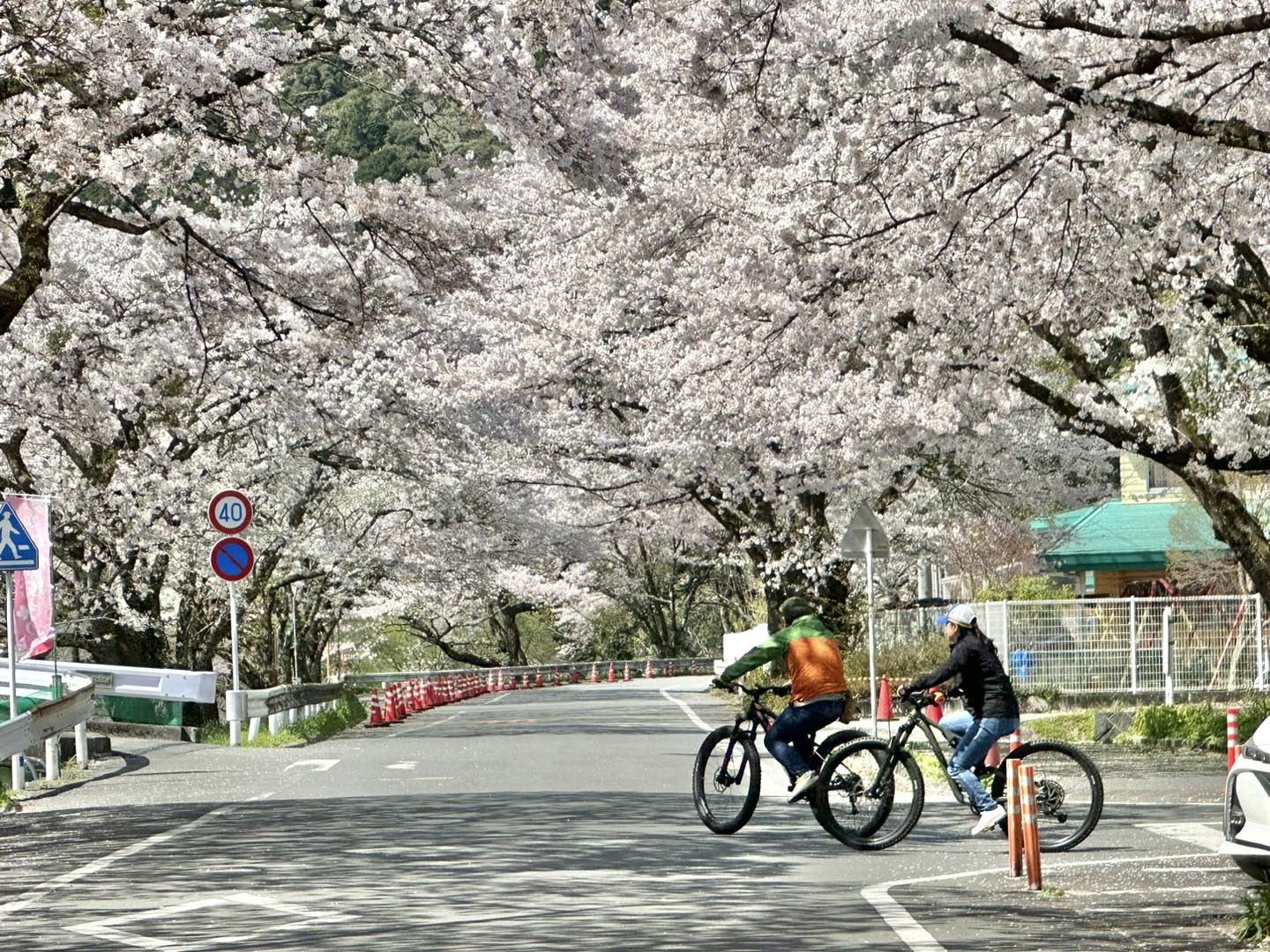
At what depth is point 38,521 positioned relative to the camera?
67.8ft

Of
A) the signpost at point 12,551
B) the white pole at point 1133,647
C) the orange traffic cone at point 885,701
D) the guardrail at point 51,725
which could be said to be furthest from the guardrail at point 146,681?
the white pole at point 1133,647

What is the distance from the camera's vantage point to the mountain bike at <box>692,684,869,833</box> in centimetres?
1445

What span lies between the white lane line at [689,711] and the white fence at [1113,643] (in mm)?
4865

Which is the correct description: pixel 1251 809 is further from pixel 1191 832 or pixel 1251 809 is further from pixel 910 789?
pixel 1191 832

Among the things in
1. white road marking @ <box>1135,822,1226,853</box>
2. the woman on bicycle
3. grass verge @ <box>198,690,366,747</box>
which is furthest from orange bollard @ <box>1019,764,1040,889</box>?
grass verge @ <box>198,690,366,747</box>

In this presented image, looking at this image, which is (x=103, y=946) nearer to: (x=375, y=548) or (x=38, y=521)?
(x=38, y=521)

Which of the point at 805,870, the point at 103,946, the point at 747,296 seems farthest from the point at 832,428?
the point at 103,946

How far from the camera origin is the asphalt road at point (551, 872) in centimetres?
951

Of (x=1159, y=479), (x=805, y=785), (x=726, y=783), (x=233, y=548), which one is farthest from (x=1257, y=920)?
(x=1159, y=479)

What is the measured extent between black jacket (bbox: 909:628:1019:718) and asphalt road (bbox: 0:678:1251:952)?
0.98m

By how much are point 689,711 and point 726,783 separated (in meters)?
24.8

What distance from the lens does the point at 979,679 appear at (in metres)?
13.6

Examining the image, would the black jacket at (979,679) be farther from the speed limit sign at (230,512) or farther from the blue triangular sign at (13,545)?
the speed limit sign at (230,512)

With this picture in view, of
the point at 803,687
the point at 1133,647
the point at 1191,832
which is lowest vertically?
the point at 1191,832
